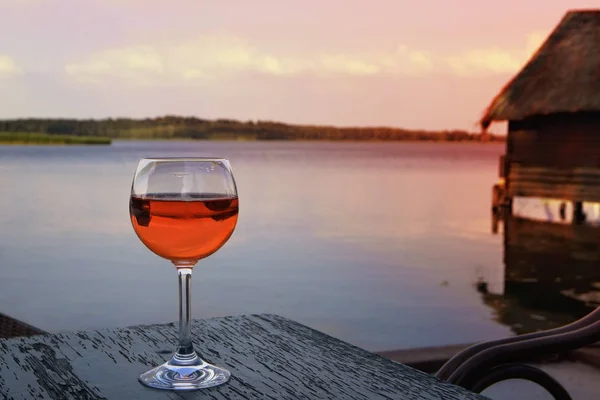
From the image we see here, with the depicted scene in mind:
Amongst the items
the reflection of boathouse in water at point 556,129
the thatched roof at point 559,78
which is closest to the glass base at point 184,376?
the reflection of boathouse in water at point 556,129

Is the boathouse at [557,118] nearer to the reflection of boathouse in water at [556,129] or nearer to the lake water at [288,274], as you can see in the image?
the reflection of boathouse in water at [556,129]

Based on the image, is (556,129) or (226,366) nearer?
(226,366)

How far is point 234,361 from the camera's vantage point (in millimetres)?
1418

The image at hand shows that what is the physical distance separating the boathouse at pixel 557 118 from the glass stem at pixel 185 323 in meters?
19.5

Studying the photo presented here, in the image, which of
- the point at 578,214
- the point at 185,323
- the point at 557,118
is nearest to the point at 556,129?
the point at 557,118

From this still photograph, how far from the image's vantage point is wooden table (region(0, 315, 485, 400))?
48.6 inches

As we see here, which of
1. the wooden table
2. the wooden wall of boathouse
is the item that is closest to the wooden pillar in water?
the wooden wall of boathouse

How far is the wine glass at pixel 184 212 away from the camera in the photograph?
130 cm

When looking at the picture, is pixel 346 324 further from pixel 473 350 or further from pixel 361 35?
pixel 361 35

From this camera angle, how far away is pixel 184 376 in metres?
1.27

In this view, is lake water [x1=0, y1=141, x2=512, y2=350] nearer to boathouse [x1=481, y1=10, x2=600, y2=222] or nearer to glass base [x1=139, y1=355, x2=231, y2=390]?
boathouse [x1=481, y1=10, x2=600, y2=222]

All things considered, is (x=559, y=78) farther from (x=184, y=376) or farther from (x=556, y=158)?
(x=184, y=376)

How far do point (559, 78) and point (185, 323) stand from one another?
67.1ft

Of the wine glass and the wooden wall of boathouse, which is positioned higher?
the wine glass
